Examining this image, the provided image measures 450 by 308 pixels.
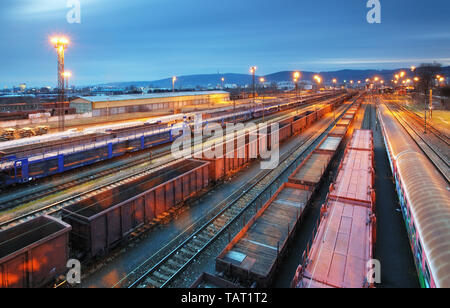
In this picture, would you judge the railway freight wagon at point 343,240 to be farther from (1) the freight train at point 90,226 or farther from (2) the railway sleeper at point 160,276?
(1) the freight train at point 90,226

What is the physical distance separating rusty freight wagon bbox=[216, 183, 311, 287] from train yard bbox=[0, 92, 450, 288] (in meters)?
0.05

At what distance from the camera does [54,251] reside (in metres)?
9.37

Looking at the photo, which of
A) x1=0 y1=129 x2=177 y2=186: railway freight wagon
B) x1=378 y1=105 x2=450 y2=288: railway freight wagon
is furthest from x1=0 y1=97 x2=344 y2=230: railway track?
x1=378 y1=105 x2=450 y2=288: railway freight wagon

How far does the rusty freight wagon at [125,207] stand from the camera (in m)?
10.7

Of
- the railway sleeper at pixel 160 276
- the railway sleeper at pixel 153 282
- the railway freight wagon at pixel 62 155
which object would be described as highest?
the railway freight wagon at pixel 62 155

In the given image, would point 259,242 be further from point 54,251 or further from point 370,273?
point 54,251

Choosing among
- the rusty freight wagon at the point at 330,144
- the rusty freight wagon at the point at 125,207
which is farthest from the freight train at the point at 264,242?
the rusty freight wagon at the point at 330,144

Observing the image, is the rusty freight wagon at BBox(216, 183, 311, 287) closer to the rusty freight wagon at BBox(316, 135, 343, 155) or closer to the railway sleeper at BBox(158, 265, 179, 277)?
the railway sleeper at BBox(158, 265, 179, 277)

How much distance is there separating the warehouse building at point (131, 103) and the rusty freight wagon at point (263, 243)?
40.9 metres

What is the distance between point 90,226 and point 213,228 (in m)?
5.35

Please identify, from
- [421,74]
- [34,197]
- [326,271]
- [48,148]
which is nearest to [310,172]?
[326,271]

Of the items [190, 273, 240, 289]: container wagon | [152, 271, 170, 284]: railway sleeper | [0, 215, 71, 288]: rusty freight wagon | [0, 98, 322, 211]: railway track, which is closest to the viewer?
[0, 215, 71, 288]: rusty freight wagon

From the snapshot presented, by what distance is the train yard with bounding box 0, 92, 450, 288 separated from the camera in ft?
29.6
